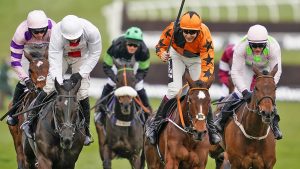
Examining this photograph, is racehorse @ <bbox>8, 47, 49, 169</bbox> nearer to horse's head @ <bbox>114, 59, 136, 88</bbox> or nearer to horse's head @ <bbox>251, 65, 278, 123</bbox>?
horse's head @ <bbox>114, 59, 136, 88</bbox>

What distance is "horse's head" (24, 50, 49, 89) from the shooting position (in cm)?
1264

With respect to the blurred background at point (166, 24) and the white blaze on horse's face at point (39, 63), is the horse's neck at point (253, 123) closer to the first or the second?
the white blaze on horse's face at point (39, 63)

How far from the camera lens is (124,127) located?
1527 cm

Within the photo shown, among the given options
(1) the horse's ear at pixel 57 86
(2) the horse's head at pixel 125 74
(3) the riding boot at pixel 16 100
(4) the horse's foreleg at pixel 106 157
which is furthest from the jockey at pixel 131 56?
(1) the horse's ear at pixel 57 86

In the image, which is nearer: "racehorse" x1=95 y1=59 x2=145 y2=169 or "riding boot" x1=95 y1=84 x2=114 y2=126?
"racehorse" x1=95 y1=59 x2=145 y2=169

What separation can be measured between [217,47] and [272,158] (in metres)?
18.8

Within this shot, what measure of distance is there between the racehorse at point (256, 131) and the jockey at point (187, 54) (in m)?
0.68

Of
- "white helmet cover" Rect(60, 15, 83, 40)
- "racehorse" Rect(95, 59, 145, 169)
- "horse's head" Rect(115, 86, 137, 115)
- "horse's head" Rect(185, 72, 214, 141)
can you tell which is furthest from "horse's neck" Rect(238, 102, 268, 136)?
"racehorse" Rect(95, 59, 145, 169)

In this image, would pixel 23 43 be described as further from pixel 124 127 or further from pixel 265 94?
pixel 265 94

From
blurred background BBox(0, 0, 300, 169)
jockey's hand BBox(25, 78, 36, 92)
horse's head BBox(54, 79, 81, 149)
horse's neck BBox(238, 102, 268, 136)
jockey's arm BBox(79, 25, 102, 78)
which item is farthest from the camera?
blurred background BBox(0, 0, 300, 169)

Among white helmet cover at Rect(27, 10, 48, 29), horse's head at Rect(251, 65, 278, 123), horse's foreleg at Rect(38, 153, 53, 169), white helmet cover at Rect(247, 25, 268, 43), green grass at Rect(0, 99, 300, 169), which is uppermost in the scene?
white helmet cover at Rect(27, 10, 48, 29)

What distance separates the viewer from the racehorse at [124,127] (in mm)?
15016

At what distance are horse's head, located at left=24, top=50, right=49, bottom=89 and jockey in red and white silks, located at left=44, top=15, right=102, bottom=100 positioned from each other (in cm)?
58

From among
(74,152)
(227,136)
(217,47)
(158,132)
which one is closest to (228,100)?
(227,136)
